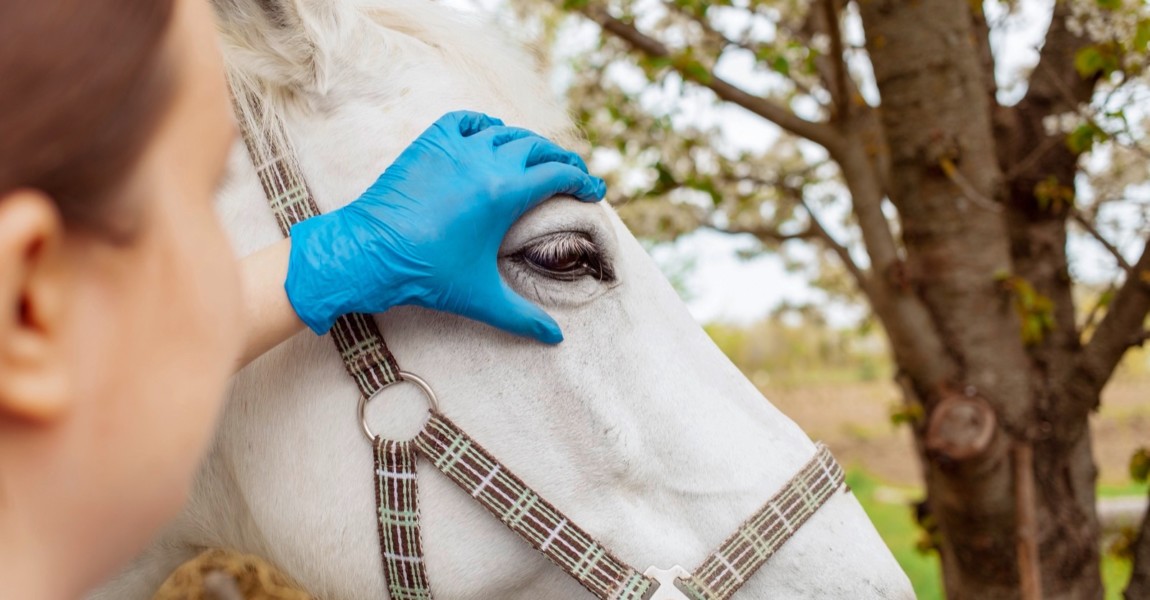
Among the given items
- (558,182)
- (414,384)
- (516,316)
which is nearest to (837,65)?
(558,182)

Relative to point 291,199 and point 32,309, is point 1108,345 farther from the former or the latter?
point 32,309

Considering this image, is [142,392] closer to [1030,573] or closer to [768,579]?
[768,579]

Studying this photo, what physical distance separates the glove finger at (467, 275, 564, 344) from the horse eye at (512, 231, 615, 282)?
0.07 m

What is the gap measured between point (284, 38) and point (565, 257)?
0.56m

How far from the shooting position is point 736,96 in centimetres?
260

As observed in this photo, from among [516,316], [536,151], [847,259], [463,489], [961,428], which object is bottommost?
[463,489]

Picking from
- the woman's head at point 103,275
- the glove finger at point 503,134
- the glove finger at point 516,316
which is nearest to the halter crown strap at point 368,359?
the glove finger at point 516,316

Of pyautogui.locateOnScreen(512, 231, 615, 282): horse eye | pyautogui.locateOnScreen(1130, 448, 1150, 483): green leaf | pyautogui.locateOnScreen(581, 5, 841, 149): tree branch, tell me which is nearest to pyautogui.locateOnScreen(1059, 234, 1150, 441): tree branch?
pyautogui.locateOnScreen(1130, 448, 1150, 483): green leaf

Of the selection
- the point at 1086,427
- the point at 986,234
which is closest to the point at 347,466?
the point at 986,234

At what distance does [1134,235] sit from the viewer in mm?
2492

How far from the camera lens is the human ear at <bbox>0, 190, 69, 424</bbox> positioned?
0.39 meters

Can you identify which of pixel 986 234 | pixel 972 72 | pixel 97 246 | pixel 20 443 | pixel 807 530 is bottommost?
pixel 20 443

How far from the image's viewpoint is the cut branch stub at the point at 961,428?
2.28 metres

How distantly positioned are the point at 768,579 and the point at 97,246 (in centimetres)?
112
